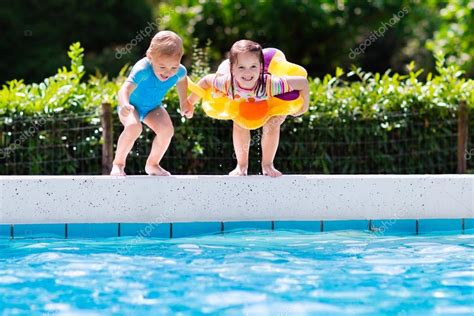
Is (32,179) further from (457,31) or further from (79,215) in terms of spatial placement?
(457,31)

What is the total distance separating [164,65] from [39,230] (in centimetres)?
150

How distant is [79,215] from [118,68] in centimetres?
1112

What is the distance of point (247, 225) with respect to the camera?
611cm

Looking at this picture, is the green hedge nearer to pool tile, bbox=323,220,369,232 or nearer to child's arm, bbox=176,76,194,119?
child's arm, bbox=176,76,194,119

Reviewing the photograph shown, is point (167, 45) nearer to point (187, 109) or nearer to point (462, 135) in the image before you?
point (187, 109)

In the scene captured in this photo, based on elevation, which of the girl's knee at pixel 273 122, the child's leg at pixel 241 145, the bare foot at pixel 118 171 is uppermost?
the girl's knee at pixel 273 122

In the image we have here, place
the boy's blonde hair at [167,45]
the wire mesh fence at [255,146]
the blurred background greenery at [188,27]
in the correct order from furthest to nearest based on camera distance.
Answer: the blurred background greenery at [188,27] → the wire mesh fence at [255,146] → the boy's blonde hair at [167,45]

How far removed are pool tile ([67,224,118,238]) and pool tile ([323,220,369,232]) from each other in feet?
5.09

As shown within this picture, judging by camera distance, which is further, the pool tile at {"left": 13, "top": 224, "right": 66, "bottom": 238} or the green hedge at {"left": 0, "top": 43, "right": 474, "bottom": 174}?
the green hedge at {"left": 0, "top": 43, "right": 474, "bottom": 174}

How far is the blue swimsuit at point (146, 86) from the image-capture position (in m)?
6.00

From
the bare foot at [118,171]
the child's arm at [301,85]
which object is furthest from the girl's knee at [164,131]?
the child's arm at [301,85]

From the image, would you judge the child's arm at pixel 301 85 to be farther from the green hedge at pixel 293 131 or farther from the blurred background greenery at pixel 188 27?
the blurred background greenery at pixel 188 27

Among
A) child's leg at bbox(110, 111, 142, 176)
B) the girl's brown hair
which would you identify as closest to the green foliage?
the girl's brown hair

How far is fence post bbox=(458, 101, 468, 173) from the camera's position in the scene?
323 inches
